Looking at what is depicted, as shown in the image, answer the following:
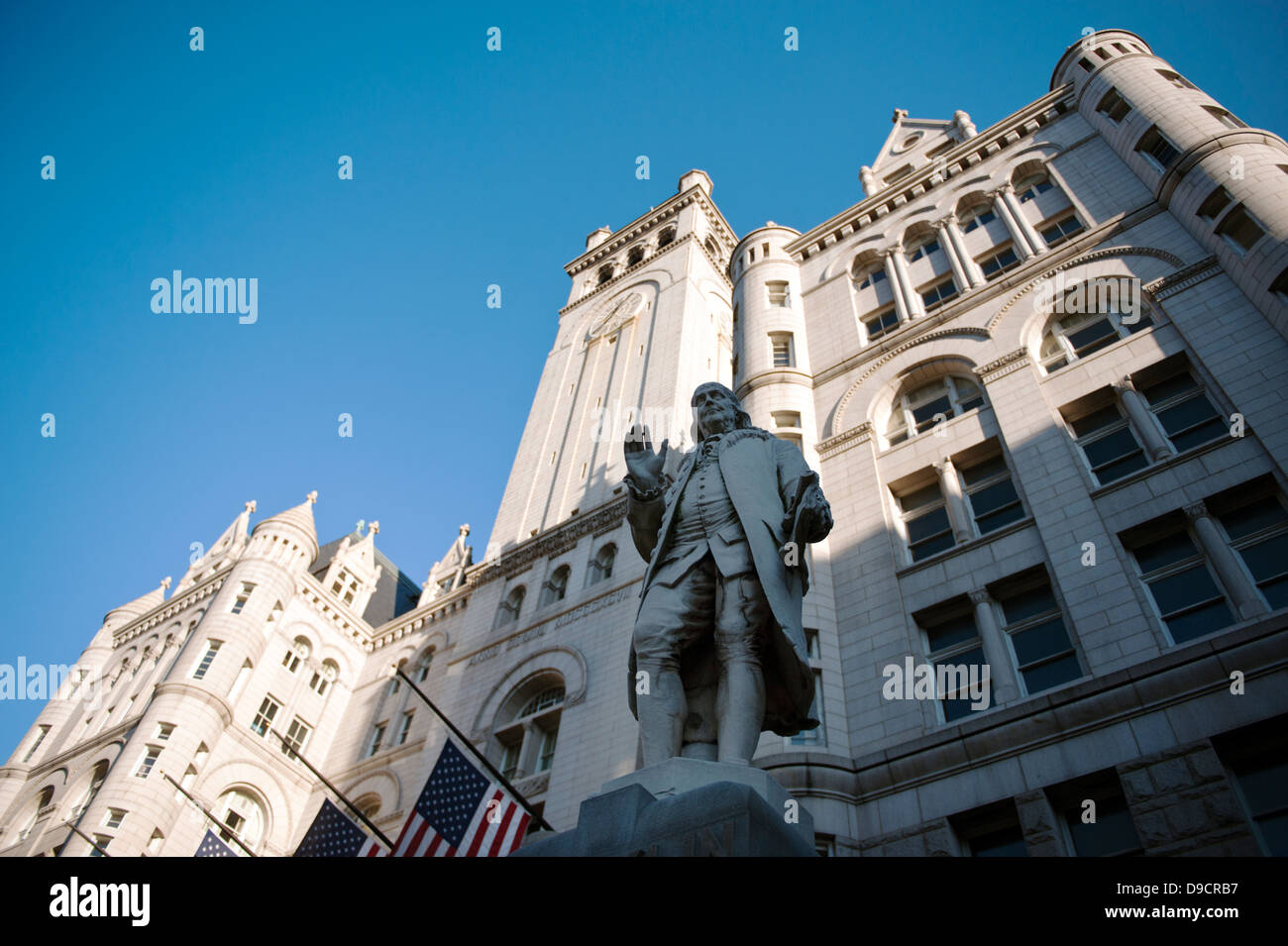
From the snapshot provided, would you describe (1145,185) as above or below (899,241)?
below

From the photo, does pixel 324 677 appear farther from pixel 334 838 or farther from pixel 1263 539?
pixel 1263 539

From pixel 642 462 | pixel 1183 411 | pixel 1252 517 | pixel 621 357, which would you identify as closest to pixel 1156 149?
pixel 1183 411

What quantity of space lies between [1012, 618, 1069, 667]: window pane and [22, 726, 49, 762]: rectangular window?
5021cm

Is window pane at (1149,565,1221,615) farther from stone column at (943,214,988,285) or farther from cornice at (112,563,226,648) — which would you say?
cornice at (112,563,226,648)

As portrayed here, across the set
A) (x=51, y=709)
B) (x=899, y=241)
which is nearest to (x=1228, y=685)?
(x=899, y=241)

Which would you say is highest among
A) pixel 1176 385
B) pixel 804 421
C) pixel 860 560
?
pixel 804 421

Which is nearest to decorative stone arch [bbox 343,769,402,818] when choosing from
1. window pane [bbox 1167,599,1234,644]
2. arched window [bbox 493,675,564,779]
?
arched window [bbox 493,675,564,779]

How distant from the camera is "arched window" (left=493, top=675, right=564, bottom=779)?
29688 millimetres

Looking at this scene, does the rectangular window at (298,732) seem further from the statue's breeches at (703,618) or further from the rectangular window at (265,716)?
the statue's breeches at (703,618)

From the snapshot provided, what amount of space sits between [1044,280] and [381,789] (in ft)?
98.2

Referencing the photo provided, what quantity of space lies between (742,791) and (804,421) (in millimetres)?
23709

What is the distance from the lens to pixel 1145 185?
2694cm

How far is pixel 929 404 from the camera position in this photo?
26.9 meters
